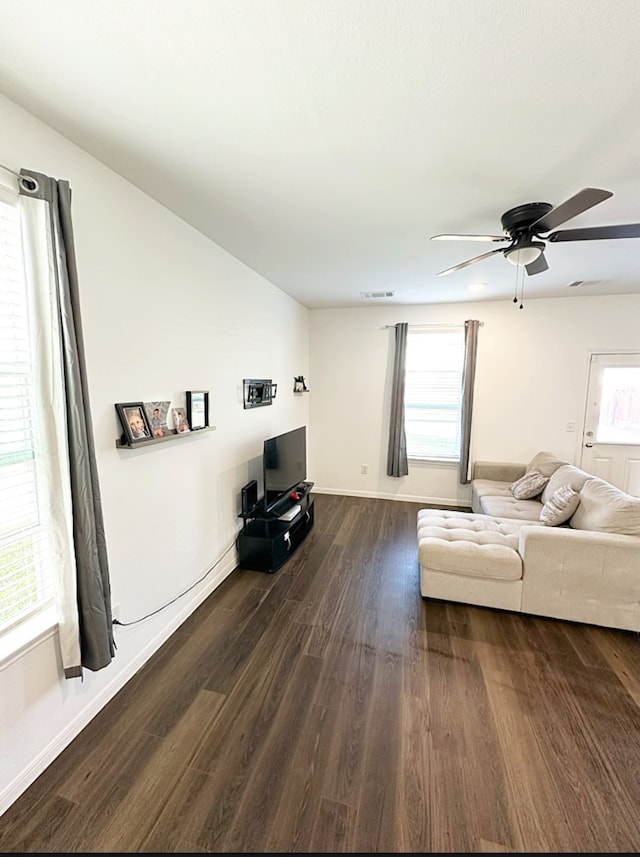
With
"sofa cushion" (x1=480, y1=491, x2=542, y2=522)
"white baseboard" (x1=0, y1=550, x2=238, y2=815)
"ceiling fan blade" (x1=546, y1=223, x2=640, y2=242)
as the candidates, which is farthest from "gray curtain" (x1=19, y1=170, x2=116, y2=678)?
"sofa cushion" (x1=480, y1=491, x2=542, y2=522)

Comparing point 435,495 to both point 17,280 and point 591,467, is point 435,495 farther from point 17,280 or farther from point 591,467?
point 17,280

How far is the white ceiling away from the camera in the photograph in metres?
1.03

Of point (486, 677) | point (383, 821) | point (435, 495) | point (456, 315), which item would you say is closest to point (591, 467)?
point (435, 495)

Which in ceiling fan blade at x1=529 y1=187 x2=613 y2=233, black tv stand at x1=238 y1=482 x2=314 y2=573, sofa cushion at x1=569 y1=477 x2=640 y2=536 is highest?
ceiling fan blade at x1=529 y1=187 x2=613 y2=233

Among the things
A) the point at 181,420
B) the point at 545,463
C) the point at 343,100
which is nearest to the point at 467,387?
the point at 545,463

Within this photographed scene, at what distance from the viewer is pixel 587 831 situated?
129 cm

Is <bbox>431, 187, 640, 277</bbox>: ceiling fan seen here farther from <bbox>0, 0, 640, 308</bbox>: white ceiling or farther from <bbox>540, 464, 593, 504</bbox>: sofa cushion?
<bbox>540, 464, 593, 504</bbox>: sofa cushion

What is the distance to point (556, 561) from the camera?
2.37 metres

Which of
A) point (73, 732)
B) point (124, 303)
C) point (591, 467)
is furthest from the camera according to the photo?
point (591, 467)

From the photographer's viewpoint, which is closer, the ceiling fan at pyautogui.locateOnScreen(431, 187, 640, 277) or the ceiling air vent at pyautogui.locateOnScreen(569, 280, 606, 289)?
the ceiling fan at pyautogui.locateOnScreen(431, 187, 640, 277)

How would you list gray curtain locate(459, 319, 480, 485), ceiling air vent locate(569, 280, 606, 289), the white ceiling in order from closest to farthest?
the white ceiling
ceiling air vent locate(569, 280, 606, 289)
gray curtain locate(459, 319, 480, 485)

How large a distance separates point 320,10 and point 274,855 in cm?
265

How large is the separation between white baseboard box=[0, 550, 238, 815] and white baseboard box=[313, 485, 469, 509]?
2732 millimetres

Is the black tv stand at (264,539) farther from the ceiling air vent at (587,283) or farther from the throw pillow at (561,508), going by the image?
the ceiling air vent at (587,283)
